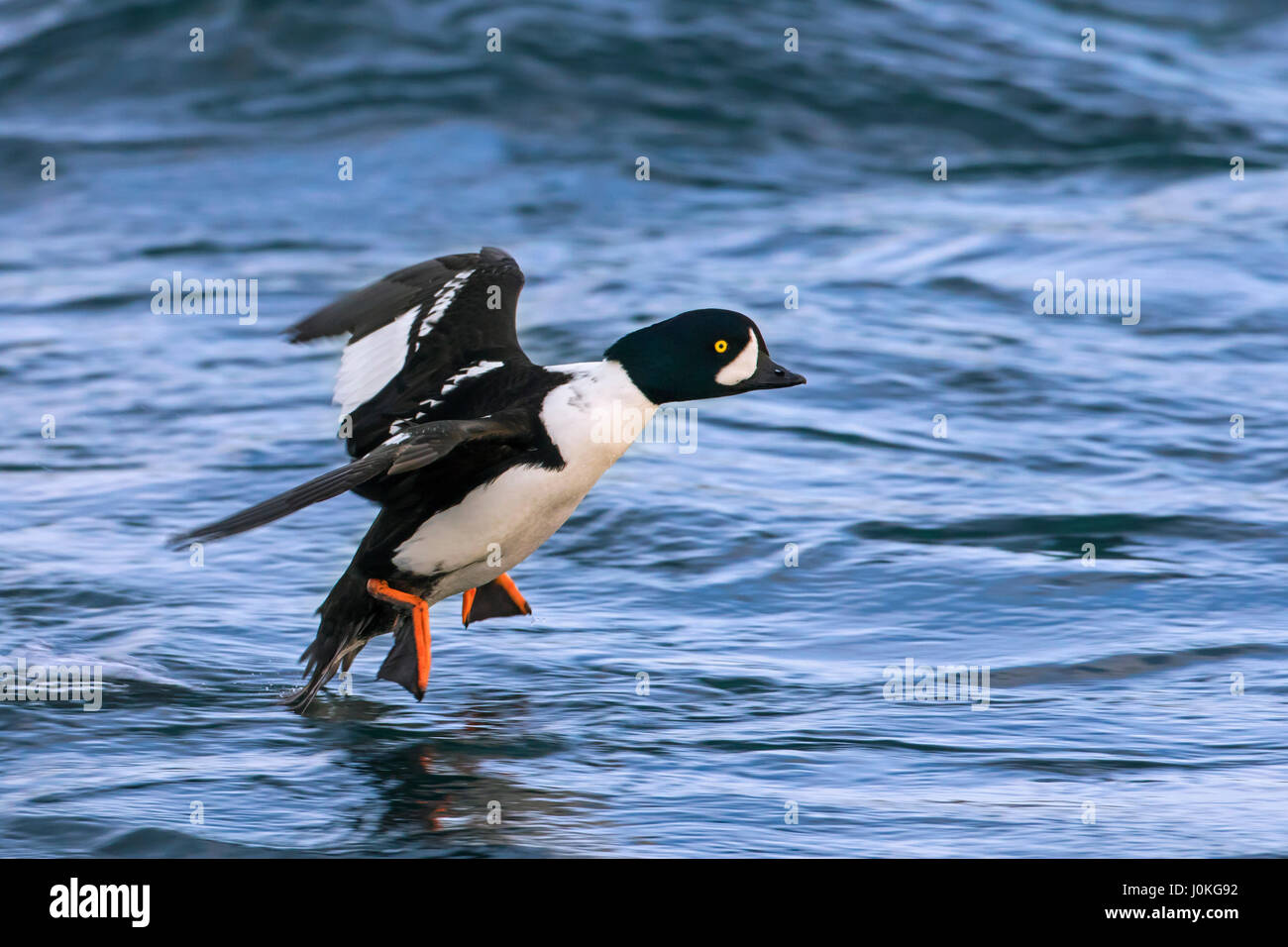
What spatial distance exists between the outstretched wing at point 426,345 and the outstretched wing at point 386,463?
0.32 metres

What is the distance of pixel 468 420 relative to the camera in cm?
571

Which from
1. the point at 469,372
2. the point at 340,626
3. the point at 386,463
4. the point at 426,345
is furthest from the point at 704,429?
the point at 386,463

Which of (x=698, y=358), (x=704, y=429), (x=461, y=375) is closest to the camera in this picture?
(x=698, y=358)

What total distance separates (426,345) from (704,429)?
4.48 metres

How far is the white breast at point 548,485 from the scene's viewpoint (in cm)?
583

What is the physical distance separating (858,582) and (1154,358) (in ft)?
14.7

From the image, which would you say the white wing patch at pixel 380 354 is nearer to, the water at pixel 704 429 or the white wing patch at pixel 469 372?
the white wing patch at pixel 469 372

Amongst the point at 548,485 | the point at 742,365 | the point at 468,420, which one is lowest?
the point at 548,485

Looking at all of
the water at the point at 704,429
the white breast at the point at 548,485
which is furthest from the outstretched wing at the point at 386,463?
the water at the point at 704,429

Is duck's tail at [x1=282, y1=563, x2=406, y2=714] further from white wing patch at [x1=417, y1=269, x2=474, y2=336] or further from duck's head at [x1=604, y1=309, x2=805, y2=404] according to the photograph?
duck's head at [x1=604, y1=309, x2=805, y2=404]

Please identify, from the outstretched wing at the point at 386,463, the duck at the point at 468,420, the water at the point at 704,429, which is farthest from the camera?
the duck at the point at 468,420

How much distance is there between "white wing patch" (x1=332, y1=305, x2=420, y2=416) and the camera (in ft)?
21.3

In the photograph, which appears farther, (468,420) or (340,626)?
(340,626)

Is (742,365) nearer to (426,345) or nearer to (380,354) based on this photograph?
(426,345)
